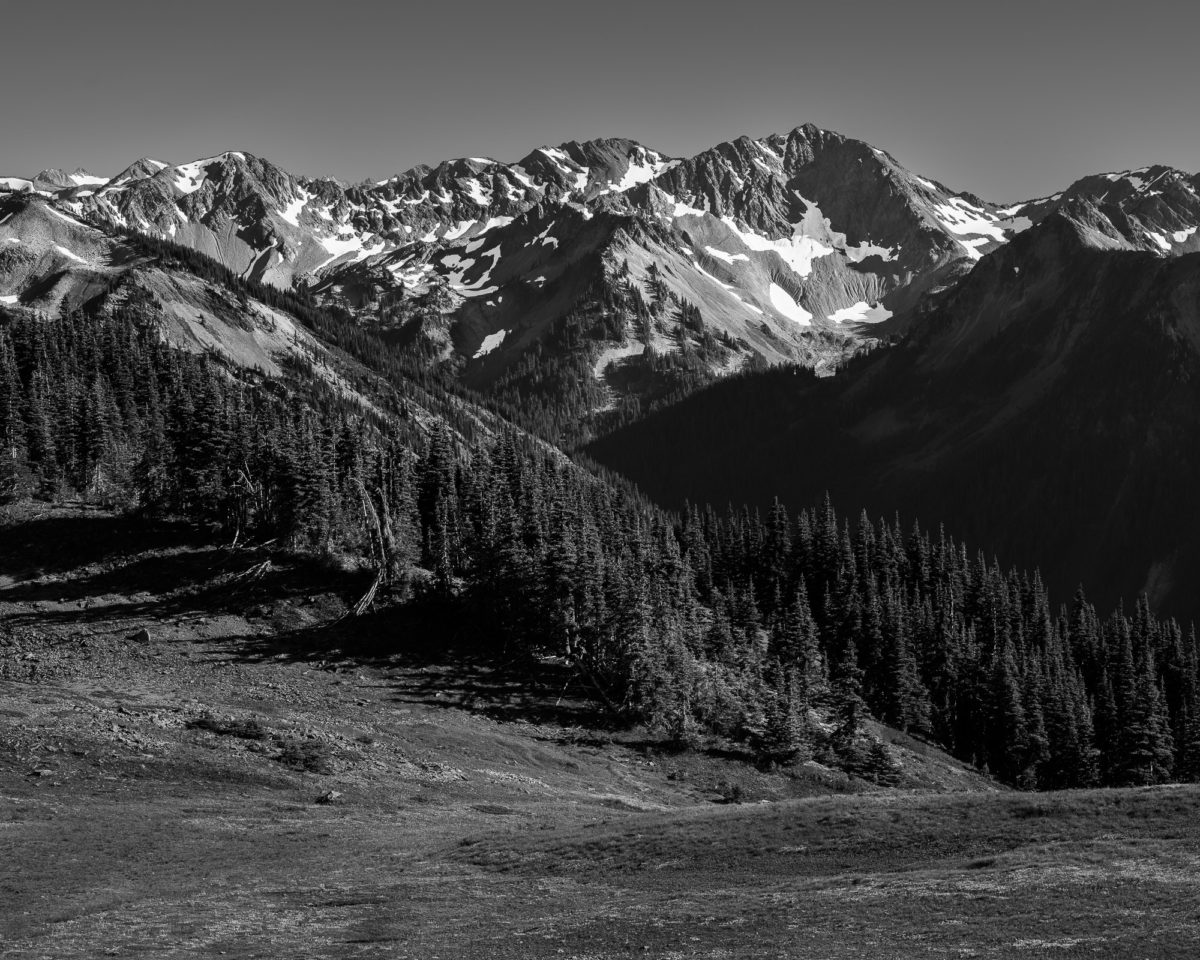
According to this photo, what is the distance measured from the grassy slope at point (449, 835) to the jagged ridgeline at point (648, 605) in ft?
32.2

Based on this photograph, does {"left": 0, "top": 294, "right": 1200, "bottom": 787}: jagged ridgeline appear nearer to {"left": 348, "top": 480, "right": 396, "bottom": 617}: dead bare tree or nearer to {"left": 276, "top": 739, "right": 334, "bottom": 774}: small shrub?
{"left": 348, "top": 480, "right": 396, "bottom": 617}: dead bare tree

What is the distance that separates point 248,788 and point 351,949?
99.0ft

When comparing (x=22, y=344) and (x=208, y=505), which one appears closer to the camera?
(x=208, y=505)

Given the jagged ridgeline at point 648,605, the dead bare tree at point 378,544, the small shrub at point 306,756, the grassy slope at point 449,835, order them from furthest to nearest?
the dead bare tree at point 378,544 < the jagged ridgeline at point 648,605 < the small shrub at point 306,756 < the grassy slope at point 449,835

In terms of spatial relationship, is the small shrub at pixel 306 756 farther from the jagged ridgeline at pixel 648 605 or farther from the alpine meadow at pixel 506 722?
the jagged ridgeline at pixel 648 605

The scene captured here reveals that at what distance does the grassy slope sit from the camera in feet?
118

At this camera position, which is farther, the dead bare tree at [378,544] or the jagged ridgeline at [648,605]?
the dead bare tree at [378,544]

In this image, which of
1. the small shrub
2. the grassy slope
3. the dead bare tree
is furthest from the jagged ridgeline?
the small shrub

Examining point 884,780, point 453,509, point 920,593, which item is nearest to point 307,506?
point 453,509

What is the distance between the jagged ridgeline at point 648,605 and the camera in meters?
102

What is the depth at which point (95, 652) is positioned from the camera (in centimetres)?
8850

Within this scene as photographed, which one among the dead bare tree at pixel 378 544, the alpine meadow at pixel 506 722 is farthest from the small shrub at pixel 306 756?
the dead bare tree at pixel 378 544

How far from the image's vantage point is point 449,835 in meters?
→ 55.1

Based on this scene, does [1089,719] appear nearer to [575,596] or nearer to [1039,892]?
[575,596]
